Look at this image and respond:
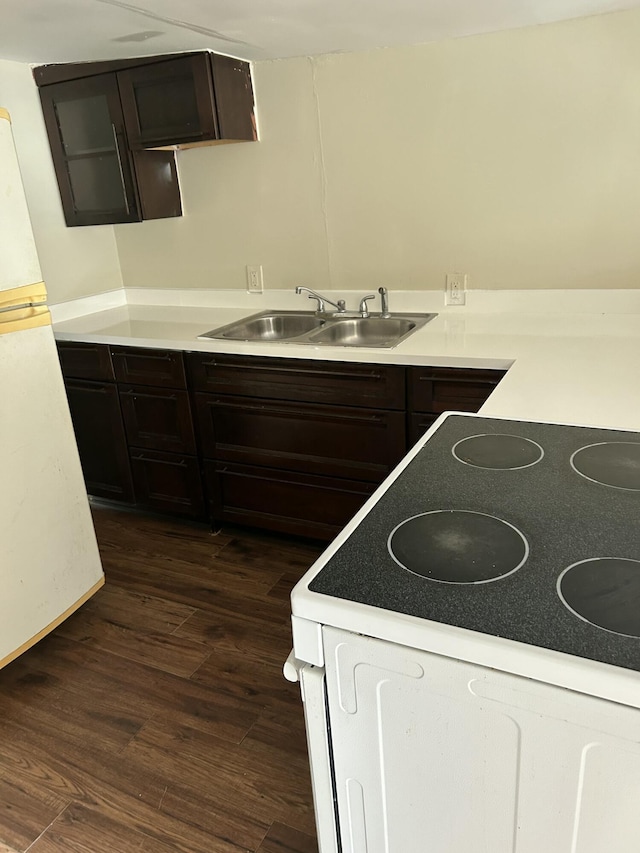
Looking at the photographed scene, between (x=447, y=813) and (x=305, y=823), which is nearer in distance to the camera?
(x=447, y=813)

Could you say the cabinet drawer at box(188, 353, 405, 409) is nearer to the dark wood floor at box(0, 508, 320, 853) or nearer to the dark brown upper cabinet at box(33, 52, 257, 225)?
the dark wood floor at box(0, 508, 320, 853)

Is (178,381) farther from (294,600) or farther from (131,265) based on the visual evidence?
(294,600)

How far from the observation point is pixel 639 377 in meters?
1.83

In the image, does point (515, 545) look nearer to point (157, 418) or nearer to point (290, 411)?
point (290, 411)

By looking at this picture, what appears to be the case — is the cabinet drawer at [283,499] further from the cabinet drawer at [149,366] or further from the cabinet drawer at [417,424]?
the cabinet drawer at [149,366]

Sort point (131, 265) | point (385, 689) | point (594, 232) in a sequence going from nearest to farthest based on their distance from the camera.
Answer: point (385, 689)
point (594, 232)
point (131, 265)

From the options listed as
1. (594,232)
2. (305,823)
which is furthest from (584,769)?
(594,232)

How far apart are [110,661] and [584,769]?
1808 millimetres

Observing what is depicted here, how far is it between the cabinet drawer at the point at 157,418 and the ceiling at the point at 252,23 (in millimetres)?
1340

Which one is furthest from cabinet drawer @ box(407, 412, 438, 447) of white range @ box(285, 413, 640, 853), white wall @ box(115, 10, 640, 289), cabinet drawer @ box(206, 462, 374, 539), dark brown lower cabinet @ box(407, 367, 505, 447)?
white range @ box(285, 413, 640, 853)

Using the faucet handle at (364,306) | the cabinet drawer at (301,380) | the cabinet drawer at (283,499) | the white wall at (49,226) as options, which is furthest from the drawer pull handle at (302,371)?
the white wall at (49,226)

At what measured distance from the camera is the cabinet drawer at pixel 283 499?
2609 mm

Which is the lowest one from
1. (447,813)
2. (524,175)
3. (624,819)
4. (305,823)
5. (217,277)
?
(305,823)

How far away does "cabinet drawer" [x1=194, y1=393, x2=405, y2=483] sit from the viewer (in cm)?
245
